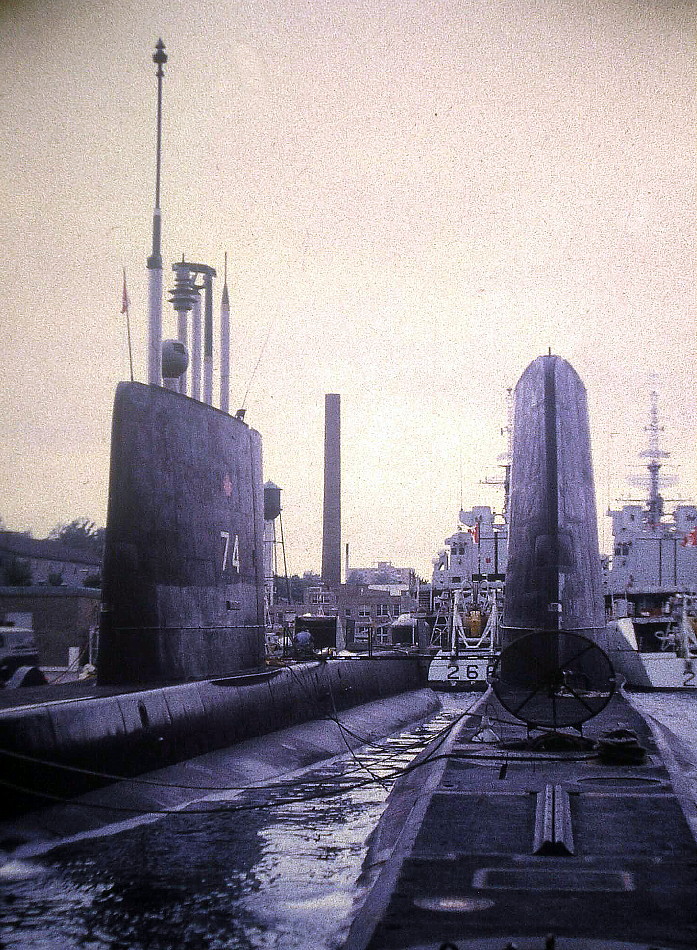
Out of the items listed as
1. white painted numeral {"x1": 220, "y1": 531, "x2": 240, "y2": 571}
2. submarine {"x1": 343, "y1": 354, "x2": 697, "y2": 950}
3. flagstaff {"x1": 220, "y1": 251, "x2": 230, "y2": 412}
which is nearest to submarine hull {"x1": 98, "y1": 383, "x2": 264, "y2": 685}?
white painted numeral {"x1": 220, "y1": 531, "x2": 240, "y2": 571}

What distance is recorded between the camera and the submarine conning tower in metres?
17.5

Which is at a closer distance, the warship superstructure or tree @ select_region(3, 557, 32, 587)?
tree @ select_region(3, 557, 32, 587)

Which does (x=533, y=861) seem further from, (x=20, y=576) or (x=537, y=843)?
(x=20, y=576)

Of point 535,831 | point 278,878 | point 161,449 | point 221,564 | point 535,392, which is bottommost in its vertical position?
point 278,878

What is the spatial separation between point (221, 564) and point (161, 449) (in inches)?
77.1

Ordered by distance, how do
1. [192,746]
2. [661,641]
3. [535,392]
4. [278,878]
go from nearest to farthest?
[278,878] < [192,746] < [535,392] < [661,641]

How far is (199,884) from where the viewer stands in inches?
307

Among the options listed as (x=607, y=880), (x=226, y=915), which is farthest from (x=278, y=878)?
(x=607, y=880)

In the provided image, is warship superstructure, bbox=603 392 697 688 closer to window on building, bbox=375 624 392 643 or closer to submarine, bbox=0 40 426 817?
window on building, bbox=375 624 392 643

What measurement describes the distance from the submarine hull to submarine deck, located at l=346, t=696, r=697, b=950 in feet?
12.5

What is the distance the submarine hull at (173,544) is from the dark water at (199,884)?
7.46ft

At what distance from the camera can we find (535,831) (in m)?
7.09

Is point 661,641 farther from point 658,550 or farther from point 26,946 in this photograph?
point 26,946

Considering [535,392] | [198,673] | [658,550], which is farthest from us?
[658,550]
